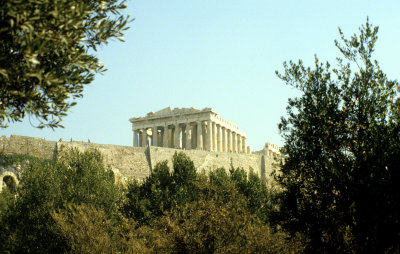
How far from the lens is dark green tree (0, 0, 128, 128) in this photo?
253 inches

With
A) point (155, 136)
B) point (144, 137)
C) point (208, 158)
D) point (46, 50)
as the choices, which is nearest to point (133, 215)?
point (46, 50)

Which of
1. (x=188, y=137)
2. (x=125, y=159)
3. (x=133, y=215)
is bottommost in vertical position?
(x=133, y=215)

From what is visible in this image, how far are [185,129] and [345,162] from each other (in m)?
65.4

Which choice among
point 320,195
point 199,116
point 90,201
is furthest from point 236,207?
point 199,116

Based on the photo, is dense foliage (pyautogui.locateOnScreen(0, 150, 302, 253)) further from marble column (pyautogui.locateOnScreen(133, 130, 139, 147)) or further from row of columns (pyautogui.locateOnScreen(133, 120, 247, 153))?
marble column (pyautogui.locateOnScreen(133, 130, 139, 147))

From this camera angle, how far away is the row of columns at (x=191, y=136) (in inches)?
2817

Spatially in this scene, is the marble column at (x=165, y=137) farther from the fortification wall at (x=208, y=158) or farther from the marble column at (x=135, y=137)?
the fortification wall at (x=208, y=158)

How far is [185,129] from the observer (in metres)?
76.4

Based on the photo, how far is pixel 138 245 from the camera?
17.8 metres

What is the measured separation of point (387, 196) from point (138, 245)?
35.9ft

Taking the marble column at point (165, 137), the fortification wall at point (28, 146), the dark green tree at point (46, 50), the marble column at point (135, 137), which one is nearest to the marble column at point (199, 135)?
the marble column at point (165, 137)

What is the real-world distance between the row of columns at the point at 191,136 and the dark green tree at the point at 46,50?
61883 millimetres

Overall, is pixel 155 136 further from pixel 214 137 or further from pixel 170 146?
pixel 214 137

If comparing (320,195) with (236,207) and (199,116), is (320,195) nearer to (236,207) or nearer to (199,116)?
(236,207)
